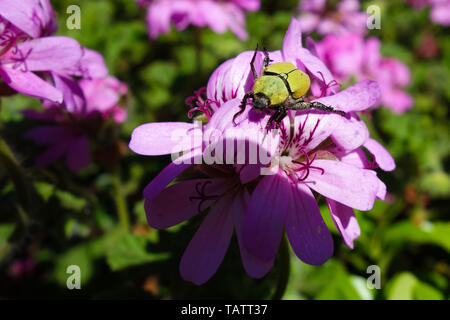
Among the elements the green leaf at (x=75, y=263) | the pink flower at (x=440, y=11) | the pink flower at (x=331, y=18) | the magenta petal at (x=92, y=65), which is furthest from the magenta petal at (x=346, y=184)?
the pink flower at (x=440, y=11)

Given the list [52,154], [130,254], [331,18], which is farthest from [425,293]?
[331,18]

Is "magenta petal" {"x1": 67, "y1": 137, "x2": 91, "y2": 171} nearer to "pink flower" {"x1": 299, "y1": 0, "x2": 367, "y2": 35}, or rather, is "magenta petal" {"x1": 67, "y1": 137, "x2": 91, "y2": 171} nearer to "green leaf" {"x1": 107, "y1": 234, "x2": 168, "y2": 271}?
"green leaf" {"x1": 107, "y1": 234, "x2": 168, "y2": 271}

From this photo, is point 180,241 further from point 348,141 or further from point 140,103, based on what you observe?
point 140,103

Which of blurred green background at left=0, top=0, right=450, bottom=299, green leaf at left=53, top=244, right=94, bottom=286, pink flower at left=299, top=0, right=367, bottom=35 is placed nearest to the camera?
blurred green background at left=0, top=0, right=450, bottom=299

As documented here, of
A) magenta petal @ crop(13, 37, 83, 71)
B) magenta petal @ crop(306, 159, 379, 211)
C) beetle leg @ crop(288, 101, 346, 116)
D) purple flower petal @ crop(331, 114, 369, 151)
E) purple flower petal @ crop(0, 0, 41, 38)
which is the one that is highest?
purple flower petal @ crop(0, 0, 41, 38)

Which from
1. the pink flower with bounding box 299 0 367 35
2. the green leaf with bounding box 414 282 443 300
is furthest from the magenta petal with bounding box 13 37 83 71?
the pink flower with bounding box 299 0 367 35

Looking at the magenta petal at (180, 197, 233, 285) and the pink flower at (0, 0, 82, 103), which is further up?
the pink flower at (0, 0, 82, 103)
